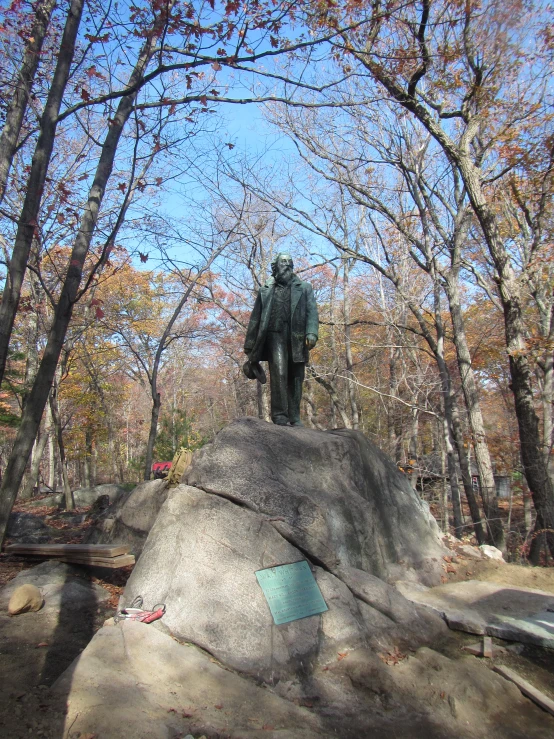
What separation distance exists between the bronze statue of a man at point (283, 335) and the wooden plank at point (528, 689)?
3.28 metres

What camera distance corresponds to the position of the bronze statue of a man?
6.13 m

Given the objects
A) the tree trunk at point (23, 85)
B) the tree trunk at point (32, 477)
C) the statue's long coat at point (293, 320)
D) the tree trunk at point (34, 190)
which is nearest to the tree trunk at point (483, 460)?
the statue's long coat at point (293, 320)

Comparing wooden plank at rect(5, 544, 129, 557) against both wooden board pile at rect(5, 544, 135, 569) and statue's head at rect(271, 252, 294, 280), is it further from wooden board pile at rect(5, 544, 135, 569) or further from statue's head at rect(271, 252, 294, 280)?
statue's head at rect(271, 252, 294, 280)

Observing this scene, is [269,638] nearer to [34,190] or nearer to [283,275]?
[283,275]

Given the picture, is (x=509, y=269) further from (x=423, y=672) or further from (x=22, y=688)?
(x=22, y=688)

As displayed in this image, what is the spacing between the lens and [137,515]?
5883 millimetres

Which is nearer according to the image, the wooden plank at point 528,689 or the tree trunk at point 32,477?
the wooden plank at point 528,689

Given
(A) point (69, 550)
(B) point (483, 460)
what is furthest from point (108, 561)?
(B) point (483, 460)

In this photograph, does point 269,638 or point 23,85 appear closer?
point 269,638

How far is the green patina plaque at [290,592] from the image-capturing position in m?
3.71

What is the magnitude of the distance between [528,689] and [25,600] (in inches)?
154

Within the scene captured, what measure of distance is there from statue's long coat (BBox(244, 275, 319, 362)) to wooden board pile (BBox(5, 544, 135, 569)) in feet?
8.86

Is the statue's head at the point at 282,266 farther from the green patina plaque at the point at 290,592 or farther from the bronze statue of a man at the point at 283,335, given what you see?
the green patina plaque at the point at 290,592

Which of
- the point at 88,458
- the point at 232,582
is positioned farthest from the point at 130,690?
the point at 88,458
